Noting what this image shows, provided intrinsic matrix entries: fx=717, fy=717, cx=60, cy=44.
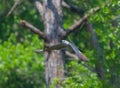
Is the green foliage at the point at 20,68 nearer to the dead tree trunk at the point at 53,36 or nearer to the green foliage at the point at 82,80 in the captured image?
the dead tree trunk at the point at 53,36

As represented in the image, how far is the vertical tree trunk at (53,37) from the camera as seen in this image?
1295 centimetres

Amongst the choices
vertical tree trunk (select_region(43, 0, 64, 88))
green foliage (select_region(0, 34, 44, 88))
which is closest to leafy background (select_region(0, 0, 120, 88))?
green foliage (select_region(0, 34, 44, 88))

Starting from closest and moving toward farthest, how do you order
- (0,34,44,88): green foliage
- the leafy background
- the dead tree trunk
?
the leafy background < the dead tree trunk < (0,34,44,88): green foliage

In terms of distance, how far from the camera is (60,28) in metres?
13.0

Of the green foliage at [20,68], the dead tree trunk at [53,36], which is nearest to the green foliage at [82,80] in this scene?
the dead tree trunk at [53,36]

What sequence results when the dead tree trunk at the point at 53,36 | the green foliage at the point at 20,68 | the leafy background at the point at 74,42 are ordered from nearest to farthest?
the leafy background at the point at 74,42 < the dead tree trunk at the point at 53,36 < the green foliage at the point at 20,68

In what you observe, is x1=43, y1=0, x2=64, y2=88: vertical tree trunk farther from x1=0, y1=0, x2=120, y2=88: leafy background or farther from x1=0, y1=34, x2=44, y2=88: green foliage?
x1=0, y1=34, x2=44, y2=88: green foliage

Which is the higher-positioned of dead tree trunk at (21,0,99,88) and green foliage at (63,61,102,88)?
dead tree trunk at (21,0,99,88)

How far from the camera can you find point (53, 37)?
1298 cm

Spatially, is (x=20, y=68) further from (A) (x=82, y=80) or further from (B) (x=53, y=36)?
(A) (x=82, y=80)

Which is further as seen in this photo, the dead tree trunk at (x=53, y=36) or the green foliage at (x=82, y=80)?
the dead tree trunk at (x=53, y=36)

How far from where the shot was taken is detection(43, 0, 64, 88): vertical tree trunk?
42.5 ft

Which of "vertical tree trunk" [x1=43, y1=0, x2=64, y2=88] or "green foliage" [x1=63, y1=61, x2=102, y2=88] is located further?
"vertical tree trunk" [x1=43, y1=0, x2=64, y2=88]

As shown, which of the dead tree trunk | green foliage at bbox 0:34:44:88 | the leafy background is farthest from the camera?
green foliage at bbox 0:34:44:88
